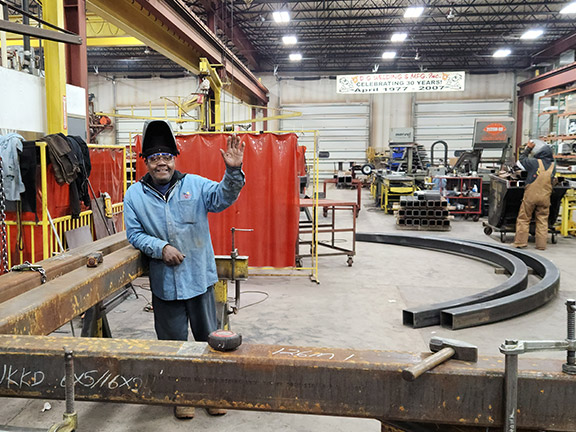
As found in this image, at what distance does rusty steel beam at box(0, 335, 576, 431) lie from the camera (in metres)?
1.34

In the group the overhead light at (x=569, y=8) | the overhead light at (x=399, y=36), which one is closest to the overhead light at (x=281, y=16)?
the overhead light at (x=399, y=36)

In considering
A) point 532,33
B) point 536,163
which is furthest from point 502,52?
point 536,163

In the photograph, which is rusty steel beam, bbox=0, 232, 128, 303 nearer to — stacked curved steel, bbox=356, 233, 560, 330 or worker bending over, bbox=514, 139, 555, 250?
stacked curved steel, bbox=356, 233, 560, 330

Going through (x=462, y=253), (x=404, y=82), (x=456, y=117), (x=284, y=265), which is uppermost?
(x=404, y=82)

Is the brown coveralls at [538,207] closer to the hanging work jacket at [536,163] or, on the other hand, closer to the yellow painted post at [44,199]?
the hanging work jacket at [536,163]

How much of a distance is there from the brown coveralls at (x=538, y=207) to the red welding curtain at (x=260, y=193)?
4459mm

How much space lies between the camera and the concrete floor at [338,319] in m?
2.99

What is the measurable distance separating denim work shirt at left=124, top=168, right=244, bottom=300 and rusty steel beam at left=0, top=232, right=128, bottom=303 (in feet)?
1.09

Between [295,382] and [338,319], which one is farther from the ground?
[295,382]

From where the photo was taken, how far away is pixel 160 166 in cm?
277

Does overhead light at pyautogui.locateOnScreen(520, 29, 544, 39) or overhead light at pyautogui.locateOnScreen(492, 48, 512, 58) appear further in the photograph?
overhead light at pyautogui.locateOnScreen(492, 48, 512, 58)

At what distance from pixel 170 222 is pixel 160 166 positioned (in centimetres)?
33

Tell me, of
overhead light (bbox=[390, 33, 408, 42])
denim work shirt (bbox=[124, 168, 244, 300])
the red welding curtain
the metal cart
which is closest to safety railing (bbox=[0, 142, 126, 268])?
the red welding curtain

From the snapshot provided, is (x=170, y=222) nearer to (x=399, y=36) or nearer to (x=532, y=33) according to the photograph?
(x=399, y=36)
